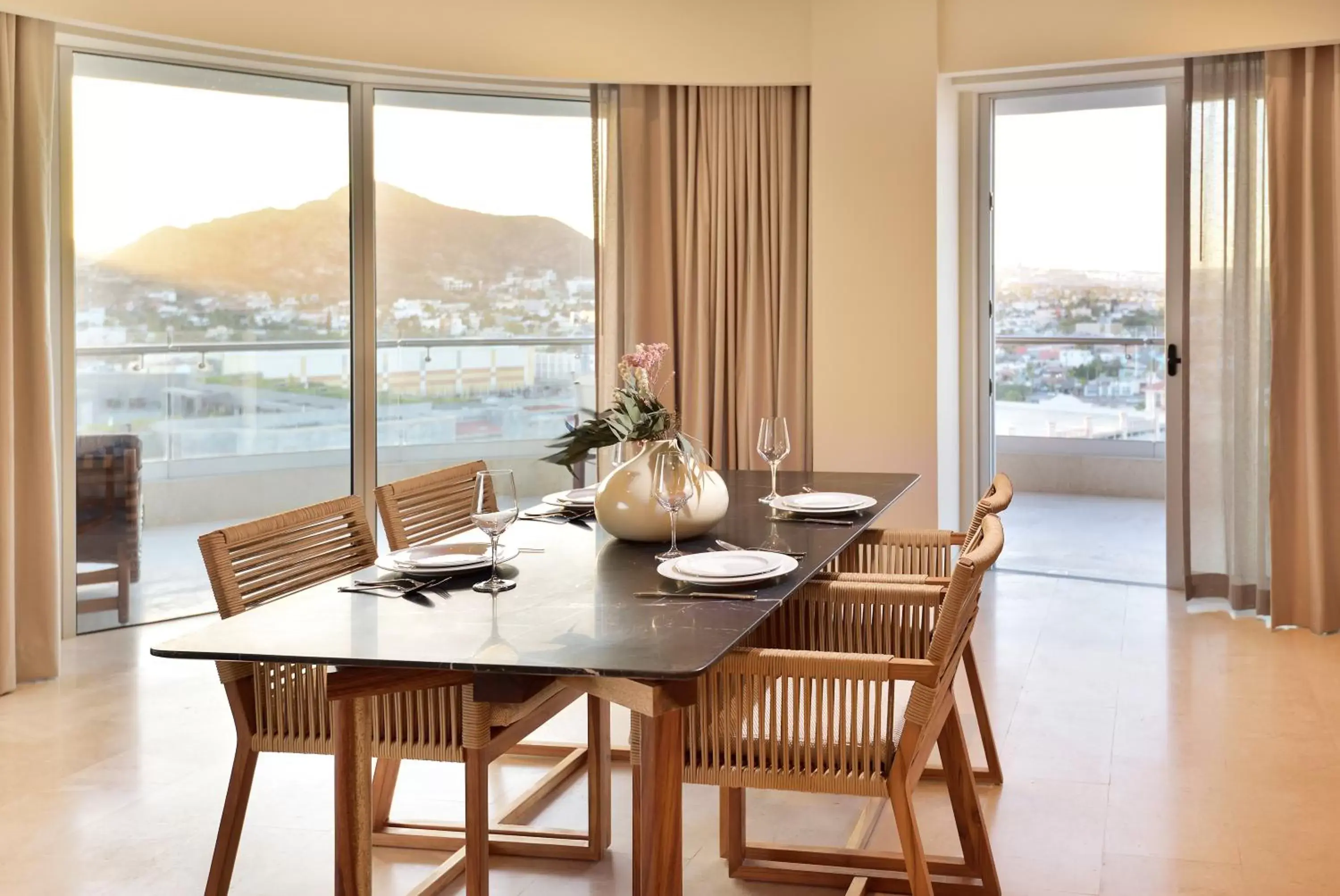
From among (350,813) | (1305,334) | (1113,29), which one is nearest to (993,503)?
(350,813)

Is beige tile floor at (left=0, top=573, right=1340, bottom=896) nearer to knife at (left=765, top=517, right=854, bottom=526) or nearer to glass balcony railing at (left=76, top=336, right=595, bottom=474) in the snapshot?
knife at (left=765, top=517, right=854, bottom=526)

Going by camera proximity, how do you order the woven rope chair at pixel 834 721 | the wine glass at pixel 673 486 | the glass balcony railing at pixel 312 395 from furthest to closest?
the glass balcony railing at pixel 312 395 < the wine glass at pixel 673 486 < the woven rope chair at pixel 834 721

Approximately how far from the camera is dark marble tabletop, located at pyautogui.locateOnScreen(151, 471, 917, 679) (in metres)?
1.97

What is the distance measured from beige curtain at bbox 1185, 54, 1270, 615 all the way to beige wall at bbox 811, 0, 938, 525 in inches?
40.4

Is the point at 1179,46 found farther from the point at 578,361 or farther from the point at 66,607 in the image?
the point at 66,607

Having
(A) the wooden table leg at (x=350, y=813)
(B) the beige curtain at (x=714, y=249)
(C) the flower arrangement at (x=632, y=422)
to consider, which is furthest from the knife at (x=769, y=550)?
(B) the beige curtain at (x=714, y=249)

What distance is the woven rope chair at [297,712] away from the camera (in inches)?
88.0

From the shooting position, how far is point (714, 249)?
5656 millimetres

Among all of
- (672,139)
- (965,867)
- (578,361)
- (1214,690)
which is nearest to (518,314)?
(578,361)

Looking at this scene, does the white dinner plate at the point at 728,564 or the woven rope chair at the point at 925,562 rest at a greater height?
the white dinner plate at the point at 728,564

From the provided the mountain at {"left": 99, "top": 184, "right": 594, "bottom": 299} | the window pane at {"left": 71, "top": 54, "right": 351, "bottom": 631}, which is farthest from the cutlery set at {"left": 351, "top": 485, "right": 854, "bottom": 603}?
the mountain at {"left": 99, "top": 184, "right": 594, "bottom": 299}

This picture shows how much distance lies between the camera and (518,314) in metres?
5.72

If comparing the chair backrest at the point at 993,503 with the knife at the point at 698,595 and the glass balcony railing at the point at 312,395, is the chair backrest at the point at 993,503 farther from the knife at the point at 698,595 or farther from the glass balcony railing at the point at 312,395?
the glass balcony railing at the point at 312,395

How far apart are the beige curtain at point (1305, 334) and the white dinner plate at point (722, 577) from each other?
3173 millimetres
